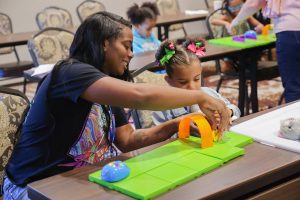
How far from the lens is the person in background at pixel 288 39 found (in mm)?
2537

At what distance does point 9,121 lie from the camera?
1710 mm

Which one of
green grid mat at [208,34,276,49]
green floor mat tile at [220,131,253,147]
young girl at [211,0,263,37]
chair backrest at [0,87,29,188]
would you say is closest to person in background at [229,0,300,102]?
green grid mat at [208,34,276,49]

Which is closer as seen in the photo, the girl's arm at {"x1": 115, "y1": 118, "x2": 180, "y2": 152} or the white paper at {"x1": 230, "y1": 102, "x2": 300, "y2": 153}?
the white paper at {"x1": 230, "y1": 102, "x2": 300, "y2": 153}

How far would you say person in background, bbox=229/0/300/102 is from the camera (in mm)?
2537

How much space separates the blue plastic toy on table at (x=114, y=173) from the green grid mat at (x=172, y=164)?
0.01 m

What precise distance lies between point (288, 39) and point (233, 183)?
5.40 feet

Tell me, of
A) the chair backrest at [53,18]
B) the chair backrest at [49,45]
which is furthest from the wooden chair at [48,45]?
the chair backrest at [53,18]

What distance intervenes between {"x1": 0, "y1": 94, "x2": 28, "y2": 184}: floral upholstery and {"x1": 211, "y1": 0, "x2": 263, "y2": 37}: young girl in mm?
2414

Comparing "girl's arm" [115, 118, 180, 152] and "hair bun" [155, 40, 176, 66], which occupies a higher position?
"hair bun" [155, 40, 176, 66]

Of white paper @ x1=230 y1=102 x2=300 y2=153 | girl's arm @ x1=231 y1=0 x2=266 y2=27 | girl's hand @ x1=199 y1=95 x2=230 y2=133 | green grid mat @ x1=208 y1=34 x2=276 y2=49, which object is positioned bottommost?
green grid mat @ x1=208 y1=34 x2=276 y2=49

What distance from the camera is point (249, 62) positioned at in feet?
11.4

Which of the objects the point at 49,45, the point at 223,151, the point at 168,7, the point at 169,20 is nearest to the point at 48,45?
the point at 49,45

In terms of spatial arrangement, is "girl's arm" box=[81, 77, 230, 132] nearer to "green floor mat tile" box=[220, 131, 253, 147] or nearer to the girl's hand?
the girl's hand

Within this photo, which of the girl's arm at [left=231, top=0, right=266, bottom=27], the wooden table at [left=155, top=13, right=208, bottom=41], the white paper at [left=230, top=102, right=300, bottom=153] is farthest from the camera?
the wooden table at [left=155, top=13, right=208, bottom=41]
